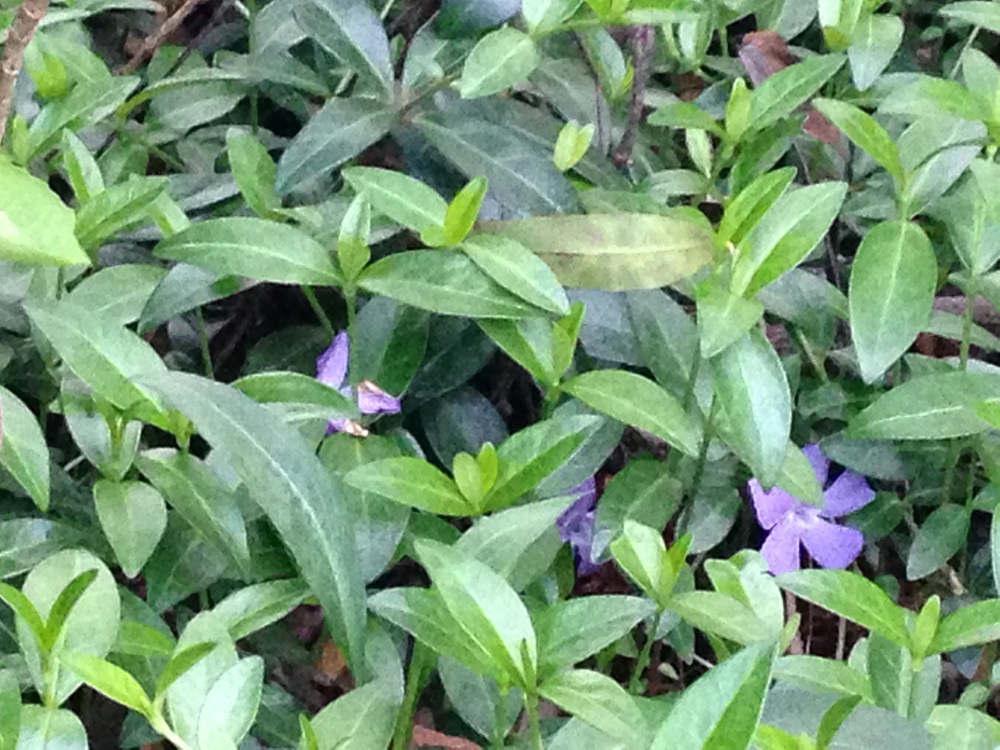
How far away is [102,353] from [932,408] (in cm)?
42

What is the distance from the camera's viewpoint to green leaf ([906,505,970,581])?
61cm

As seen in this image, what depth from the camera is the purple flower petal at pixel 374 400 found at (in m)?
0.57

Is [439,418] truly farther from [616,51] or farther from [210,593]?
[616,51]

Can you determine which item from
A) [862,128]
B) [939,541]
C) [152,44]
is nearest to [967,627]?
[939,541]

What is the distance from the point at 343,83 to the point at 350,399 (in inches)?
12.0

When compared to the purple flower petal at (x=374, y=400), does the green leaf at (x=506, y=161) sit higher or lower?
higher

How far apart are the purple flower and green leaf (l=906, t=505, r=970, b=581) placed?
5cm

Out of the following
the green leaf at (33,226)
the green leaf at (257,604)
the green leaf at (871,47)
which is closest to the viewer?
the green leaf at (33,226)

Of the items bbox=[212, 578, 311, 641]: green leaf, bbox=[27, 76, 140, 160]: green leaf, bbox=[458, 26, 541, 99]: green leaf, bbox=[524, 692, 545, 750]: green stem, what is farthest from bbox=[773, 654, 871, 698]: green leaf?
bbox=[27, 76, 140, 160]: green leaf

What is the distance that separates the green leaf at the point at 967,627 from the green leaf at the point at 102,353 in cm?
36

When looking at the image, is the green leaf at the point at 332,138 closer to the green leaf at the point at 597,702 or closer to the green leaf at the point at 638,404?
the green leaf at the point at 638,404

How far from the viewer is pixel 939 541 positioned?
617 mm

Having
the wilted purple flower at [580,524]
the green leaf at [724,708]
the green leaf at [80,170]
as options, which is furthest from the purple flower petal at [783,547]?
the green leaf at [80,170]

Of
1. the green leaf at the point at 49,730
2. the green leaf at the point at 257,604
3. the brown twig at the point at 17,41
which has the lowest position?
the green leaf at the point at 257,604
